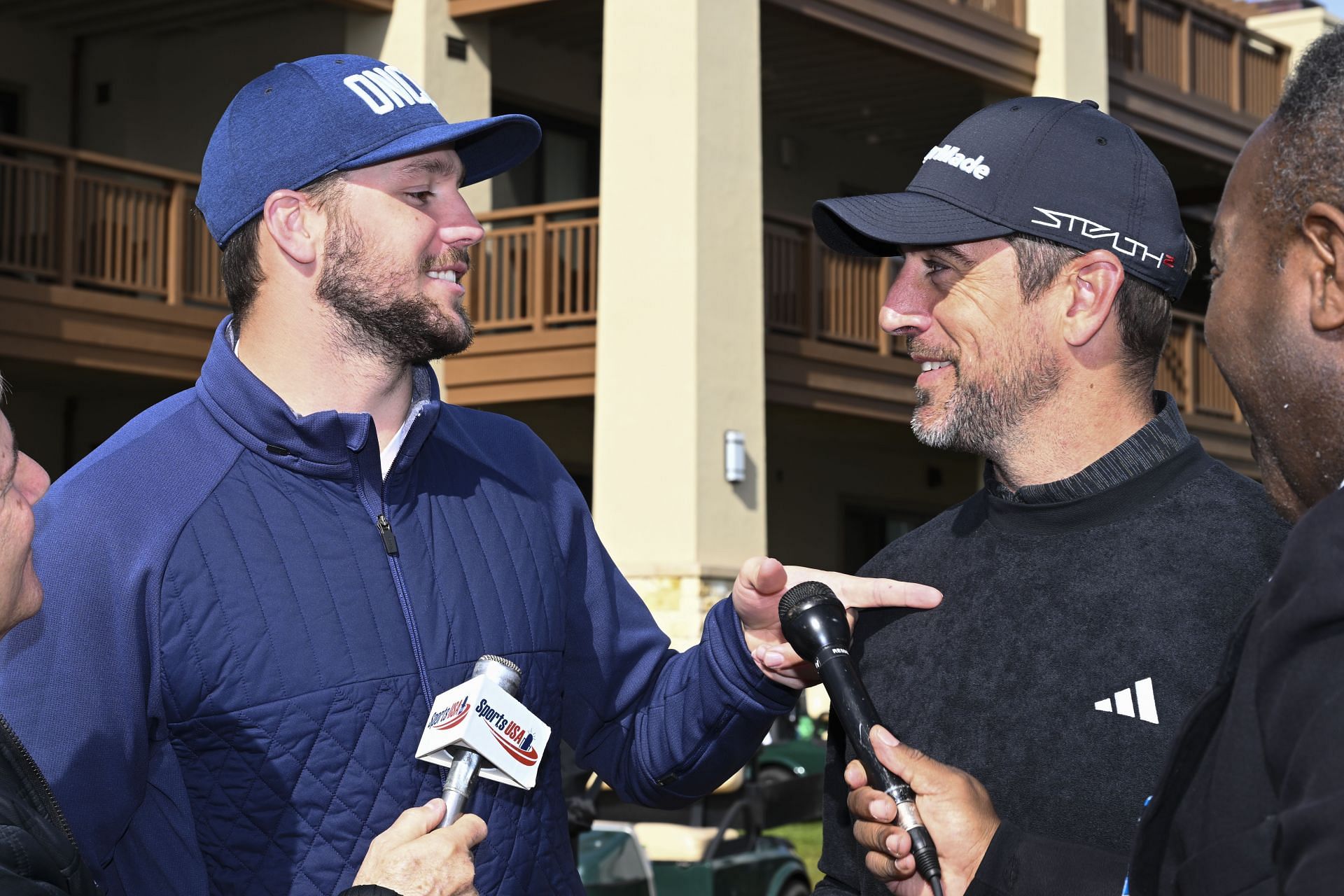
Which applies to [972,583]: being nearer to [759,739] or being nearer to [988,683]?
[988,683]

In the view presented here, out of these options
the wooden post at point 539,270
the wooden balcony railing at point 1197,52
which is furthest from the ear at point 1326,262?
the wooden balcony railing at point 1197,52

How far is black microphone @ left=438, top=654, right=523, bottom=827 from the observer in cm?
267

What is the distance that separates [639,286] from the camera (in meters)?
15.1

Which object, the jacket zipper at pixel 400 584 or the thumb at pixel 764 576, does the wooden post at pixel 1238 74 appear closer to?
the thumb at pixel 764 576

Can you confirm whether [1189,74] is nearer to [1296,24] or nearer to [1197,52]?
[1197,52]

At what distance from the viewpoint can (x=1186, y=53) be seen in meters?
21.1

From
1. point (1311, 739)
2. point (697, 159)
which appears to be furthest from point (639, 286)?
point (1311, 739)

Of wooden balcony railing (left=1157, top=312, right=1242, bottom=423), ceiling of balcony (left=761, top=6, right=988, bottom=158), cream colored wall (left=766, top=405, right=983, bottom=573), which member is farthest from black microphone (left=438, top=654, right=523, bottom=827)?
wooden balcony railing (left=1157, top=312, right=1242, bottom=423)

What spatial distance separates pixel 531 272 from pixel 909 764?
13652 mm

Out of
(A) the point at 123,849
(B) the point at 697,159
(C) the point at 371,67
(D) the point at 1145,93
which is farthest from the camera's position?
(D) the point at 1145,93

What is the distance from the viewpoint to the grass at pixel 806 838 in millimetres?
13742

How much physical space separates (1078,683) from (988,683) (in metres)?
0.18

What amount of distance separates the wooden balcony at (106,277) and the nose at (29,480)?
1202 cm

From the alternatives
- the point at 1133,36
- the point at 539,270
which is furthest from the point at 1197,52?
the point at 539,270
